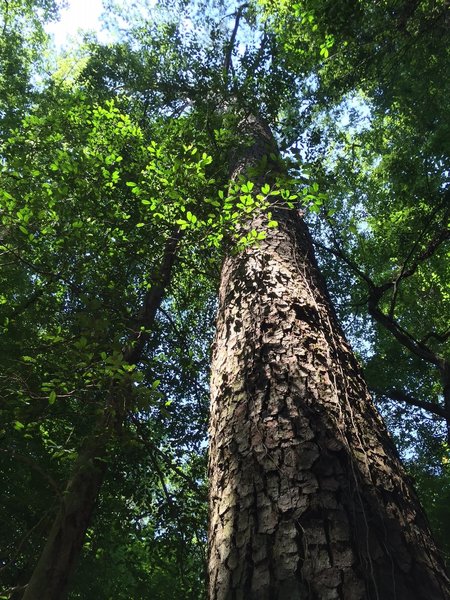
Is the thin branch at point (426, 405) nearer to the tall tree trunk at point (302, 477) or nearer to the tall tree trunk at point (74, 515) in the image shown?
the tall tree trunk at point (302, 477)

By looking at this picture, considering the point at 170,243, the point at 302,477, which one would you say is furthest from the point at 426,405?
the point at 302,477

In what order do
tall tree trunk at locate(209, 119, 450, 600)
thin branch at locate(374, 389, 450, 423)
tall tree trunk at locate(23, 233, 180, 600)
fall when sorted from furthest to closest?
1. thin branch at locate(374, 389, 450, 423)
2. tall tree trunk at locate(23, 233, 180, 600)
3. tall tree trunk at locate(209, 119, 450, 600)

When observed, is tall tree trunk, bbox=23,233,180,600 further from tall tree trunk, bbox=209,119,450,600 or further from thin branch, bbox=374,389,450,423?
thin branch, bbox=374,389,450,423

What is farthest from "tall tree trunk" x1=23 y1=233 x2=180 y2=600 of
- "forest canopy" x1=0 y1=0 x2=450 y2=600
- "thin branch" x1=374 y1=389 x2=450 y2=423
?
"thin branch" x1=374 y1=389 x2=450 y2=423

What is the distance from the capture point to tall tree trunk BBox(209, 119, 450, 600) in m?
1.47

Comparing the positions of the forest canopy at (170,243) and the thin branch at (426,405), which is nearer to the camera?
the forest canopy at (170,243)

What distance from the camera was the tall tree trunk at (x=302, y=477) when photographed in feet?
4.82

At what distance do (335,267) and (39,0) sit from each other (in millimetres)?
13892

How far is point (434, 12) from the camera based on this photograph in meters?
6.41

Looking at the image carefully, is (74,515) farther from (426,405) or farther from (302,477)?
(426,405)

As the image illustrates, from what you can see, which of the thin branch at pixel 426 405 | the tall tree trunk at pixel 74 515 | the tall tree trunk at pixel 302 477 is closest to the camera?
the tall tree trunk at pixel 302 477

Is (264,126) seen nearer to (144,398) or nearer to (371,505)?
(144,398)

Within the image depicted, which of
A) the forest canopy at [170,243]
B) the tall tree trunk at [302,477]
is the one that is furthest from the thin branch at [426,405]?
the tall tree trunk at [302,477]

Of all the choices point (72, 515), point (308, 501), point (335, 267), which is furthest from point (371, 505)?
point (335, 267)
